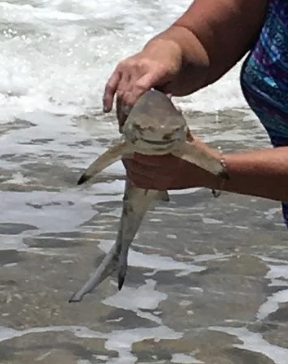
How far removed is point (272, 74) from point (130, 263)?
1.77 m

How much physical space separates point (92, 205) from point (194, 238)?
66 centimetres

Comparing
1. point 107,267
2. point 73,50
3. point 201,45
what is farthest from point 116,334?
point 73,50

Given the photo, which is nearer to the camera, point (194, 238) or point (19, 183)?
point (194, 238)

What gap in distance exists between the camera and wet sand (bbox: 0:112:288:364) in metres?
3.40

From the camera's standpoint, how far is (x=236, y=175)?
7.24ft

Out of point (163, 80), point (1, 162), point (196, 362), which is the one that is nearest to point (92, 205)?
point (1, 162)

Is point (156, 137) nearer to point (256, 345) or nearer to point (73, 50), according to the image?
point (256, 345)

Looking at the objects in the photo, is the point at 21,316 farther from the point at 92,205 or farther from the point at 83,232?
the point at 92,205

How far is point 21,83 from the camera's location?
29.0ft

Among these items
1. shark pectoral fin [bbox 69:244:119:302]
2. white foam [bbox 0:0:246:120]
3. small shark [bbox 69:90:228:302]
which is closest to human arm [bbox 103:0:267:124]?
small shark [bbox 69:90:228:302]

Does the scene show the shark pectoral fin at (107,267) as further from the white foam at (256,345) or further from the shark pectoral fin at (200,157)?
Answer: the shark pectoral fin at (200,157)

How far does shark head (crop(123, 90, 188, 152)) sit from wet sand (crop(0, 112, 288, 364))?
144 cm

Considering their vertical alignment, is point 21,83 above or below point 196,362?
below

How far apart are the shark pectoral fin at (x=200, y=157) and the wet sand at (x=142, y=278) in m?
1.32
